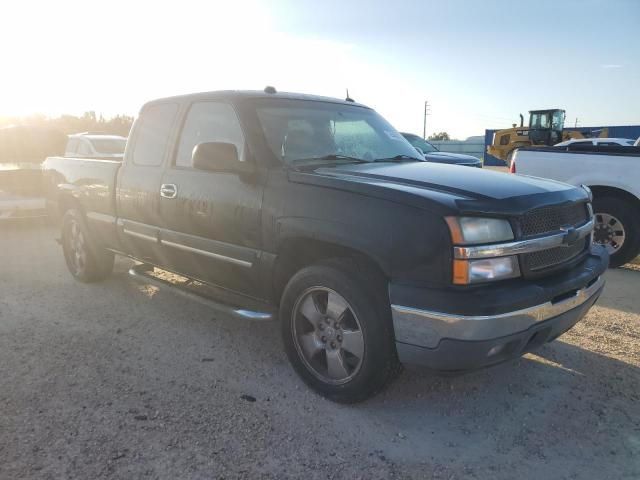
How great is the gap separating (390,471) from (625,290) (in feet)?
13.9

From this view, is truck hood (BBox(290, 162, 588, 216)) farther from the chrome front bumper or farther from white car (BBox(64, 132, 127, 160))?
white car (BBox(64, 132, 127, 160))

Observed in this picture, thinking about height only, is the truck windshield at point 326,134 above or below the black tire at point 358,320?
above

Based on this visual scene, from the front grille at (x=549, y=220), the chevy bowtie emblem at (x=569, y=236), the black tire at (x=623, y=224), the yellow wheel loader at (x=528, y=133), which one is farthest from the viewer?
the yellow wheel loader at (x=528, y=133)

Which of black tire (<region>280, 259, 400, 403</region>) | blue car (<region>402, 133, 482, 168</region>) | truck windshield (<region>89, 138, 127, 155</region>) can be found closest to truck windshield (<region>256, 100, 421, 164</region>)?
black tire (<region>280, 259, 400, 403</region>)

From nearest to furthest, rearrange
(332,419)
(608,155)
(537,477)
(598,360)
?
(537,477), (332,419), (598,360), (608,155)

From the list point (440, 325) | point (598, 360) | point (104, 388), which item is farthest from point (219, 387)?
point (598, 360)

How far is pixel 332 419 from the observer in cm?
303

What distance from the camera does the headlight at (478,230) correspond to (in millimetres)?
2607

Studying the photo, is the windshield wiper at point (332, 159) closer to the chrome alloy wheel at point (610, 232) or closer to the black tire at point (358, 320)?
the black tire at point (358, 320)

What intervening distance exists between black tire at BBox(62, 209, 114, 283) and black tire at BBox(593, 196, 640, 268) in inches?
229

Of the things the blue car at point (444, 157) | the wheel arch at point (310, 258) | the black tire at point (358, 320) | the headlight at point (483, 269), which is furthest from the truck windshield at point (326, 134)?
the blue car at point (444, 157)

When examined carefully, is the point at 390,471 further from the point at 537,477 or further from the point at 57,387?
the point at 57,387

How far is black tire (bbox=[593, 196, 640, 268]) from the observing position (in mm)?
6234

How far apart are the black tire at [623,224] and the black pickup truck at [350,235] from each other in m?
3.27
